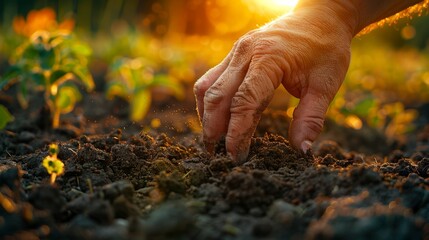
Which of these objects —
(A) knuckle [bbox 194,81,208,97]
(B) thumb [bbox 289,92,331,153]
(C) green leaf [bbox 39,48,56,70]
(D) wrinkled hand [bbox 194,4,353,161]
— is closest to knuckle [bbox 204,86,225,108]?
(D) wrinkled hand [bbox 194,4,353,161]

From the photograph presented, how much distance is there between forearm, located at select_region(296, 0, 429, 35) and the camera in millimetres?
2670

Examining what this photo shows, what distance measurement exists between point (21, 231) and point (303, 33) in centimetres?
167

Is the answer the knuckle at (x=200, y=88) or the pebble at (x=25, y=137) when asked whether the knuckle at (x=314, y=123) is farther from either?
the pebble at (x=25, y=137)

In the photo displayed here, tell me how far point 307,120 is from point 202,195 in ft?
2.55

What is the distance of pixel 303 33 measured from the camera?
249cm

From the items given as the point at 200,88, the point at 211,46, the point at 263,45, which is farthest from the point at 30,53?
the point at 211,46

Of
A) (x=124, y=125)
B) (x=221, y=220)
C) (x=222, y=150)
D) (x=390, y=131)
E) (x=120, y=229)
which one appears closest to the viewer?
(x=120, y=229)

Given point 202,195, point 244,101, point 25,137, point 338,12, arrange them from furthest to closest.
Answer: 1. point 25,137
2. point 338,12
3. point 244,101
4. point 202,195

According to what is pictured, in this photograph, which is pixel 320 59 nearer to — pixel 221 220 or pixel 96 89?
pixel 221 220

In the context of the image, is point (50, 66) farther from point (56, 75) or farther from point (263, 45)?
point (263, 45)

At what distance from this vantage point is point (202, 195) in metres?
1.90

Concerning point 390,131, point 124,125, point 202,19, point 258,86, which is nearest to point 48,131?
point 124,125

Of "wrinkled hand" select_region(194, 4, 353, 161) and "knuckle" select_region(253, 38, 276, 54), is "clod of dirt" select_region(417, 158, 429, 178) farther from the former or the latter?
"knuckle" select_region(253, 38, 276, 54)

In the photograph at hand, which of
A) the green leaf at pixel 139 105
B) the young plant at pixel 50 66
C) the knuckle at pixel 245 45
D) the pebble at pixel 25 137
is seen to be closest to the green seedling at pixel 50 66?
the young plant at pixel 50 66
